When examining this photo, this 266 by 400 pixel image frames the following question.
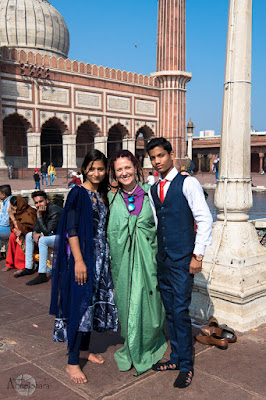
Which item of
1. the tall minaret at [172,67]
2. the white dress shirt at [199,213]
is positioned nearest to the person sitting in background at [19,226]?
the white dress shirt at [199,213]

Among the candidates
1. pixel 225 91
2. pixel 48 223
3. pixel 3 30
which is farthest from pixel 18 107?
pixel 225 91

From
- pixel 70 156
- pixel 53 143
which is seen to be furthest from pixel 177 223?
pixel 53 143

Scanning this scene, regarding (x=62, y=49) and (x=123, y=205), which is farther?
(x=62, y=49)

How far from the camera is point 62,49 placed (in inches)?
1056

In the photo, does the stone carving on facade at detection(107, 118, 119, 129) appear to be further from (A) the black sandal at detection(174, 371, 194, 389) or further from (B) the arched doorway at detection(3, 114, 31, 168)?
(A) the black sandal at detection(174, 371, 194, 389)

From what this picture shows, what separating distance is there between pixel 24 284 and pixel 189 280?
2.51 meters

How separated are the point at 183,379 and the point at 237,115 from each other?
203 centimetres

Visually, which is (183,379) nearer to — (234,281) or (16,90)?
(234,281)

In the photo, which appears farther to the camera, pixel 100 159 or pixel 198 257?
pixel 100 159

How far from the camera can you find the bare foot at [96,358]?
251 centimetres

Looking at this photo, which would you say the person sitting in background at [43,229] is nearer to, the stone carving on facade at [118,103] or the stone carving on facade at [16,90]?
the stone carving on facade at [16,90]

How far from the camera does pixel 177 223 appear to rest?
2.31 m

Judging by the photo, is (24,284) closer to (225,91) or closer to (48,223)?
(48,223)

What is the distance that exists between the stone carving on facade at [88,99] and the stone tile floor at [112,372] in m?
22.4
